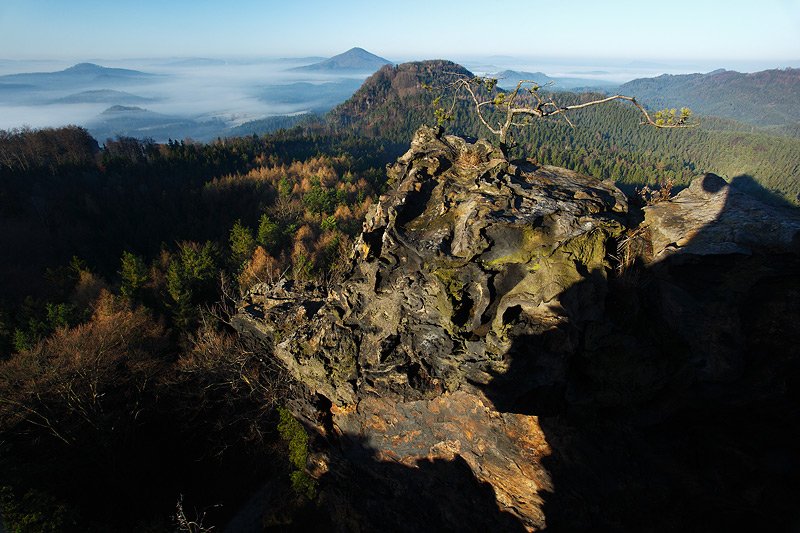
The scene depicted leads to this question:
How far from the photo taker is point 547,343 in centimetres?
872

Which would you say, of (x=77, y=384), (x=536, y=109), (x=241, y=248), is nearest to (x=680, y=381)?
(x=536, y=109)

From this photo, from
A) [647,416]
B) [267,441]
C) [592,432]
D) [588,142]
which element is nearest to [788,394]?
[647,416]

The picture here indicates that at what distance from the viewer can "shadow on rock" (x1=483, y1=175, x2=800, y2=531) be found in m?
8.72

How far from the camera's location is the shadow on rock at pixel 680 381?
28.6 ft

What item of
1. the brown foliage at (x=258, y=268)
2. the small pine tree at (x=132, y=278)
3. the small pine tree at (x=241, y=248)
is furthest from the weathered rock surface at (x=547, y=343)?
the small pine tree at (x=241, y=248)

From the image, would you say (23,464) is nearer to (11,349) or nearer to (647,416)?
(11,349)

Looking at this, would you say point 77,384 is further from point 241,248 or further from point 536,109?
point 536,109

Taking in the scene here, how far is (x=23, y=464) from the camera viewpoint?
1667cm

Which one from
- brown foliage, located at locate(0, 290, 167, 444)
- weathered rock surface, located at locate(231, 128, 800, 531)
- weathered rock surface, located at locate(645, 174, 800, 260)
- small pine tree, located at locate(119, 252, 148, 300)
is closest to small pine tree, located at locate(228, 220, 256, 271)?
small pine tree, located at locate(119, 252, 148, 300)

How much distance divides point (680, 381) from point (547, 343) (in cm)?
357

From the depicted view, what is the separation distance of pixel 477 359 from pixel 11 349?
109 ft

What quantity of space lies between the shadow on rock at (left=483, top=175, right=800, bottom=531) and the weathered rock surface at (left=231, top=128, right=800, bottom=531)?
0.13 ft

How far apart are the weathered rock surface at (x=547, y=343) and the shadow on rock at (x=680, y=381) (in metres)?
0.04

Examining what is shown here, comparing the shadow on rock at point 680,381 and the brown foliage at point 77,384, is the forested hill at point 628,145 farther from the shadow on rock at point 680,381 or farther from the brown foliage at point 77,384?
the brown foliage at point 77,384
